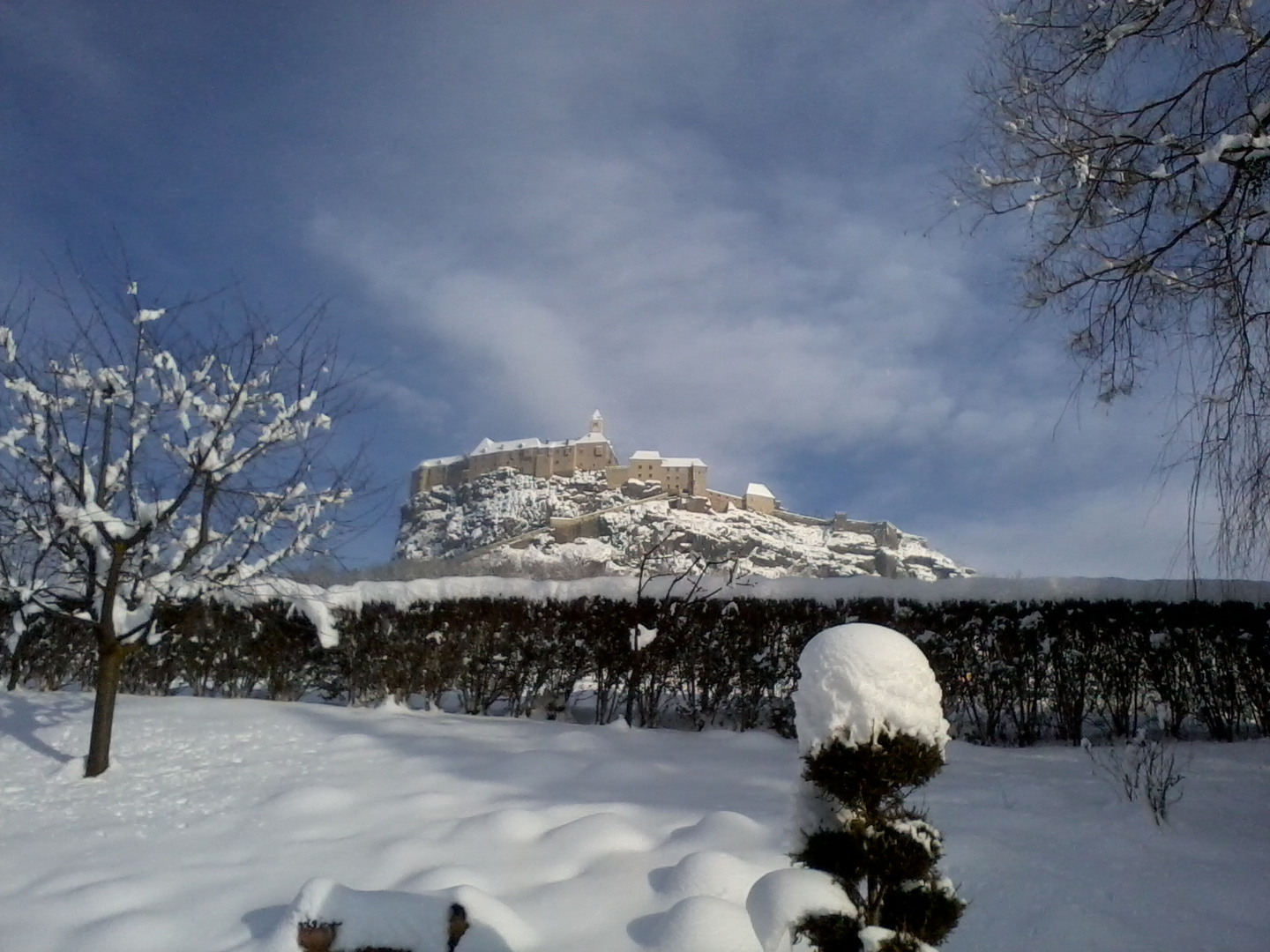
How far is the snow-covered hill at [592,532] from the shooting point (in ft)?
101

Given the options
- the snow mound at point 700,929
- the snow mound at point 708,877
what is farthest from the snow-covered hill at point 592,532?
the snow mound at point 700,929

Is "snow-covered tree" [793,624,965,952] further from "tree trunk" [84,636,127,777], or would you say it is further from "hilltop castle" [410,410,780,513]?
"hilltop castle" [410,410,780,513]

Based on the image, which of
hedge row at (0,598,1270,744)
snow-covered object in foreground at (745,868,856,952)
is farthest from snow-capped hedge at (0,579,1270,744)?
snow-covered object in foreground at (745,868,856,952)

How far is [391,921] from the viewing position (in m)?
3.62

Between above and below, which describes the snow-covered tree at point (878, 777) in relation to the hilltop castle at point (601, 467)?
below

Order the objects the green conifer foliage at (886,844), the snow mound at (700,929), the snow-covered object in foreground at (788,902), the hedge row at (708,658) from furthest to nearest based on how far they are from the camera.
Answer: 1. the hedge row at (708,658)
2. the snow mound at (700,929)
3. the green conifer foliage at (886,844)
4. the snow-covered object in foreground at (788,902)

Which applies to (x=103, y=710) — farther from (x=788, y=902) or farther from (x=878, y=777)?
(x=878, y=777)

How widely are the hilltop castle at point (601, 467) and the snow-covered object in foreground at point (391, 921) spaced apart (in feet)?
177

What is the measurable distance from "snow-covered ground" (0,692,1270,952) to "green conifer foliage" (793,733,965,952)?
1052 mm

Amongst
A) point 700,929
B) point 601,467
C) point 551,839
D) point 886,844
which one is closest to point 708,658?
point 551,839

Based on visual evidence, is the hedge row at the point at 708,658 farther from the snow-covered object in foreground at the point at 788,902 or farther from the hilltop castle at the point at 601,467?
the hilltop castle at the point at 601,467

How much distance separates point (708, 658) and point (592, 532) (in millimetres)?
33345

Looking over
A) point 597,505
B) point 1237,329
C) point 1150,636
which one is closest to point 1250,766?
point 1150,636

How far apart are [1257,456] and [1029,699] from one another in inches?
160
